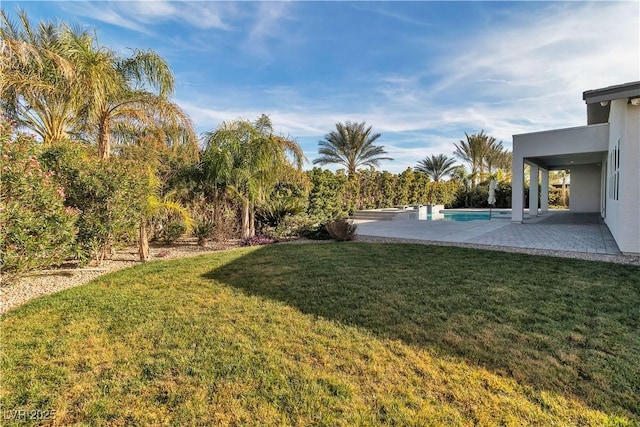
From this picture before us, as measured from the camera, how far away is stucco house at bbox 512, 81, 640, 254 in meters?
8.15

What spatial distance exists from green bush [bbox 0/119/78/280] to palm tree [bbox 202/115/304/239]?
221 inches

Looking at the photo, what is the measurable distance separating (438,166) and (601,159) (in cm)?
1769

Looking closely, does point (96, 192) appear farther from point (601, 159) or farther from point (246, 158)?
point (601, 159)

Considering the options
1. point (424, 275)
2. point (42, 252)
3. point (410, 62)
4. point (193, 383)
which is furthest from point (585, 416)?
point (410, 62)

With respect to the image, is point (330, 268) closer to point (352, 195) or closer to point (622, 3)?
point (622, 3)

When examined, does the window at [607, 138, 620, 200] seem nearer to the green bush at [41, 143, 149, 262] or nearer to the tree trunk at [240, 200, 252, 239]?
the tree trunk at [240, 200, 252, 239]

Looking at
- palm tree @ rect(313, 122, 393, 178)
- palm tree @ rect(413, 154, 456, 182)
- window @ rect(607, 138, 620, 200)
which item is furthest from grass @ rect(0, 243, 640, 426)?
palm tree @ rect(413, 154, 456, 182)

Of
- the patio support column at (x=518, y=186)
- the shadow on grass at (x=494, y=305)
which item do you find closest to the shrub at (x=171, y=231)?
the shadow on grass at (x=494, y=305)

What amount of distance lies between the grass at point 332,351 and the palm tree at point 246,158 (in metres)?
5.34

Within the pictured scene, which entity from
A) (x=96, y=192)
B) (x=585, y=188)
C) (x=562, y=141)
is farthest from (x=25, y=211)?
(x=585, y=188)

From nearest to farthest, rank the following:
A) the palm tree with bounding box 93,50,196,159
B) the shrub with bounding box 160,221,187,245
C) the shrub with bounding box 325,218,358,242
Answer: the palm tree with bounding box 93,50,196,159
the shrub with bounding box 160,221,187,245
the shrub with bounding box 325,218,358,242

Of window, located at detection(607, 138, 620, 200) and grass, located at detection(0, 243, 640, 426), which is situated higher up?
window, located at detection(607, 138, 620, 200)

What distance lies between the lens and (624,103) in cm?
838

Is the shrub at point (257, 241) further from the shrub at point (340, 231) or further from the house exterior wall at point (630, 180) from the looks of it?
the house exterior wall at point (630, 180)
